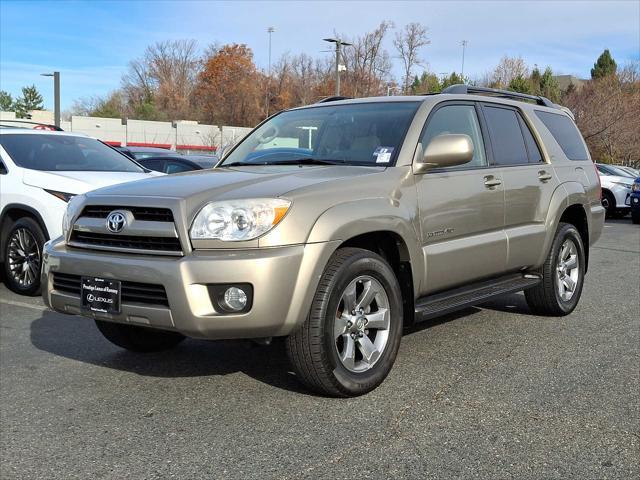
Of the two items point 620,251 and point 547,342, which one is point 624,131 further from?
point 547,342

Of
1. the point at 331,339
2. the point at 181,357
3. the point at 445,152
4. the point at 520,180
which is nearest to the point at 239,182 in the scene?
the point at 331,339

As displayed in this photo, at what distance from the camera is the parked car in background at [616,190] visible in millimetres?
18641

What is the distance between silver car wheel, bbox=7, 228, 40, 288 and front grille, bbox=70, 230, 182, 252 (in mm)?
2927

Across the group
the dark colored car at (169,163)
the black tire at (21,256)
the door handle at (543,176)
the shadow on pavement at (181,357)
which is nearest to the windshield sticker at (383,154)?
the shadow on pavement at (181,357)

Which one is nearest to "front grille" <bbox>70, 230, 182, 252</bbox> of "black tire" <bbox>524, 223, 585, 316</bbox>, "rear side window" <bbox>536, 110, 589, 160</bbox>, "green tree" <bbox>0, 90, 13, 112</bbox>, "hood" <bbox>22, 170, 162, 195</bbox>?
"hood" <bbox>22, 170, 162, 195</bbox>

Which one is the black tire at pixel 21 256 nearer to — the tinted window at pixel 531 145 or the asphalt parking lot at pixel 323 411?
the asphalt parking lot at pixel 323 411

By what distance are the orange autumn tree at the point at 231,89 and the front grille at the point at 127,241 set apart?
6967 cm

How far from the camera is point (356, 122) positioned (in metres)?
4.74

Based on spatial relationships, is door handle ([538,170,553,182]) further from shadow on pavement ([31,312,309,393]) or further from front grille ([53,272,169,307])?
front grille ([53,272,169,307])

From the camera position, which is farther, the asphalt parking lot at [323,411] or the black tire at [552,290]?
the black tire at [552,290]

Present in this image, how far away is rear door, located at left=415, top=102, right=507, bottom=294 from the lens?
4320mm

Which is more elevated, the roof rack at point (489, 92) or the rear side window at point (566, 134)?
the roof rack at point (489, 92)

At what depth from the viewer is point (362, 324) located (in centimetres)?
387

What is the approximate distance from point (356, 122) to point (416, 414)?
2.11 metres
